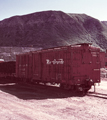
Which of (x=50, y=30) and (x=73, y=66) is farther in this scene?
(x=50, y=30)

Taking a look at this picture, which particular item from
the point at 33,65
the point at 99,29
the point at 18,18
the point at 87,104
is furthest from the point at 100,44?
the point at 87,104

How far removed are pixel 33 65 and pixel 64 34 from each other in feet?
306

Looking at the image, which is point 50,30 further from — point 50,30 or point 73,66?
point 73,66

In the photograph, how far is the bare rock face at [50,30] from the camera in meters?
101

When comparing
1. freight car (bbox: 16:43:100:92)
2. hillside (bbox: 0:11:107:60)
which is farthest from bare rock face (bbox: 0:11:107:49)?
freight car (bbox: 16:43:100:92)

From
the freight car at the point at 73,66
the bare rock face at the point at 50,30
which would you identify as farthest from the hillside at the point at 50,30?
the freight car at the point at 73,66

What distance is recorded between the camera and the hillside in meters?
100

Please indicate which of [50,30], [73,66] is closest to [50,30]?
[50,30]

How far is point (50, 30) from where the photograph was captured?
11300cm

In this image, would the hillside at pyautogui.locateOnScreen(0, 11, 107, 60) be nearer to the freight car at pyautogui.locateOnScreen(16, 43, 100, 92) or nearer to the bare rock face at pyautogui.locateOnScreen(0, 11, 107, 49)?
the bare rock face at pyautogui.locateOnScreen(0, 11, 107, 49)

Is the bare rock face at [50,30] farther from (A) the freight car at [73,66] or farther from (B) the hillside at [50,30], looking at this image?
(A) the freight car at [73,66]

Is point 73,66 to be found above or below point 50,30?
below

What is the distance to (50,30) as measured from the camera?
11300 centimetres

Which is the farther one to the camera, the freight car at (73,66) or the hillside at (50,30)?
the hillside at (50,30)
